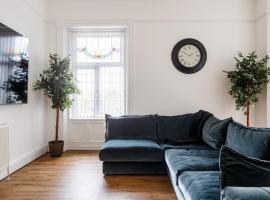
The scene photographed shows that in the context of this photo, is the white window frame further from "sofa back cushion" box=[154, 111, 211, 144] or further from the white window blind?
"sofa back cushion" box=[154, 111, 211, 144]

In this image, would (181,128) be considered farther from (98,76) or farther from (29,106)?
(29,106)

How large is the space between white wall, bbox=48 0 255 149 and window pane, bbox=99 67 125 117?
41 centimetres

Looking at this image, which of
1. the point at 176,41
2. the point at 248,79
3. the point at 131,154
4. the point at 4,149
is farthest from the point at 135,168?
the point at 176,41

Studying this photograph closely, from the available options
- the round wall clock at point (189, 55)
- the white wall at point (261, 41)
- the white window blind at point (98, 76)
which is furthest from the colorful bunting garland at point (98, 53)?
the white wall at point (261, 41)

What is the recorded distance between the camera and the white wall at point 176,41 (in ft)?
15.3

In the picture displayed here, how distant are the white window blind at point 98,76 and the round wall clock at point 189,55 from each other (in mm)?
1187

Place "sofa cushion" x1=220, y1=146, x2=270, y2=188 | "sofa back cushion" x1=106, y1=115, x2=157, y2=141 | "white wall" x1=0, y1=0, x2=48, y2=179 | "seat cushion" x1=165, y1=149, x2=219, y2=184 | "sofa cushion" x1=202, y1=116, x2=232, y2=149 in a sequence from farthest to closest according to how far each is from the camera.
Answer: "sofa back cushion" x1=106, y1=115, x2=157, y2=141
"white wall" x1=0, y1=0, x2=48, y2=179
"sofa cushion" x1=202, y1=116, x2=232, y2=149
"seat cushion" x1=165, y1=149, x2=219, y2=184
"sofa cushion" x1=220, y1=146, x2=270, y2=188

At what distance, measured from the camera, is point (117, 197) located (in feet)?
8.43

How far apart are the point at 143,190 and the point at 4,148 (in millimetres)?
1865

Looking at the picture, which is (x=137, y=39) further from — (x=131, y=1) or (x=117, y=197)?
(x=117, y=197)

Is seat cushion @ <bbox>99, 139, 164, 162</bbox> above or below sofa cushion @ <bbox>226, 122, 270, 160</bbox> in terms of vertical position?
below

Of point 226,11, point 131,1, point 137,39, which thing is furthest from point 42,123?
point 226,11

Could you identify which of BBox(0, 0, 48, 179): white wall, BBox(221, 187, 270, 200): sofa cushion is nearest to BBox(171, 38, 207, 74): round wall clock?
BBox(0, 0, 48, 179): white wall

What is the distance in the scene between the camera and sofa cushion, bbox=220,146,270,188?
4.24 ft
